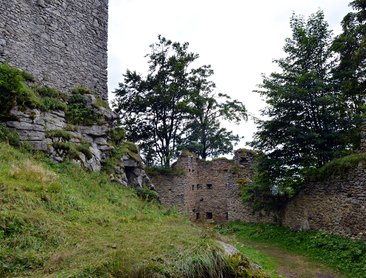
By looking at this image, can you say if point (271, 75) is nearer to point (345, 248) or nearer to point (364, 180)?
point (364, 180)

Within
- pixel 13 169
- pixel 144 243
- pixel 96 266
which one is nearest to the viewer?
pixel 96 266

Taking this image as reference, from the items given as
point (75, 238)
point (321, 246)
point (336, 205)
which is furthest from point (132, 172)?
point (336, 205)

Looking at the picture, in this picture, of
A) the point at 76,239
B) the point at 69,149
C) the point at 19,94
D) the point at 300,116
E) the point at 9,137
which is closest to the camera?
the point at 76,239

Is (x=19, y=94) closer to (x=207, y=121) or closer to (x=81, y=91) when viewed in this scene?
(x=81, y=91)

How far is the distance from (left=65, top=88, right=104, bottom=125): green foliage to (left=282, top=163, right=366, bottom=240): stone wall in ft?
26.0

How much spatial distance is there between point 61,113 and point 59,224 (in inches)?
213

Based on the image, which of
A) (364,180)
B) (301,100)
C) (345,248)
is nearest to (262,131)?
(301,100)

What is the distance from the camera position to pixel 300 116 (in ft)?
42.6

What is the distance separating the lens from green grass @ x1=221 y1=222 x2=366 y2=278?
8413mm

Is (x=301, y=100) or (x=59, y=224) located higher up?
(x=301, y=100)

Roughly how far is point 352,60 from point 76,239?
1276 centimetres

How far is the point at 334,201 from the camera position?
35.2ft

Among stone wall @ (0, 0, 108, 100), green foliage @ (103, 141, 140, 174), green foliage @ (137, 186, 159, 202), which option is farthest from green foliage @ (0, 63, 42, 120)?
green foliage @ (137, 186, 159, 202)

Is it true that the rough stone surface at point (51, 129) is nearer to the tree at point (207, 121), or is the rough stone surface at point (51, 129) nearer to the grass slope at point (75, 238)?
the grass slope at point (75, 238)
